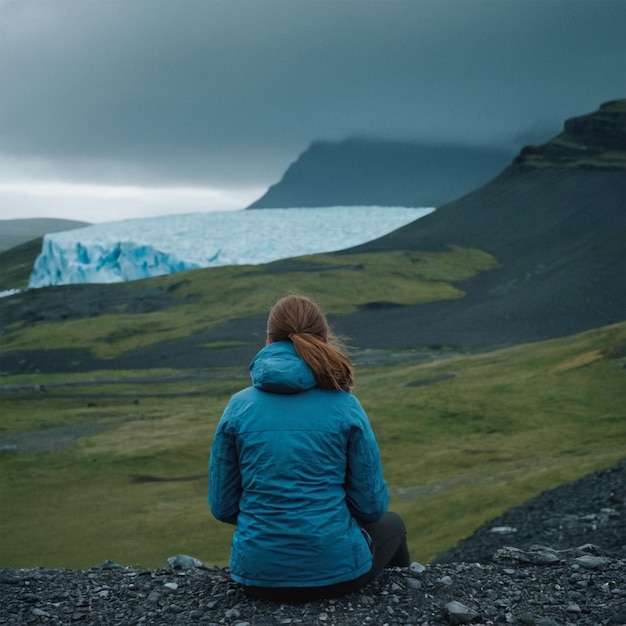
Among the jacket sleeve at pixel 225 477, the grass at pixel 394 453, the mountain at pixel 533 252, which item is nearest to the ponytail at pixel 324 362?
the jacket sleeve at pixel 225 477

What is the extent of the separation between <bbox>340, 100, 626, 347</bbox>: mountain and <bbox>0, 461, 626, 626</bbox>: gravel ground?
10191 centimetres

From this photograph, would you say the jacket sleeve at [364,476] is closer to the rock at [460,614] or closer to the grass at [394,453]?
the rock at [460,614]

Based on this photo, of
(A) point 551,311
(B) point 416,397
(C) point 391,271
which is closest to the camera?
(B) point 416,397

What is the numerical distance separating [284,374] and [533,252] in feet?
534

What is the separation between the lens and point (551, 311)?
12762 cm

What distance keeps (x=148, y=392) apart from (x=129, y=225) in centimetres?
8958

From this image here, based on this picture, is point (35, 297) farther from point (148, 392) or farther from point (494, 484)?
point (494, 484)

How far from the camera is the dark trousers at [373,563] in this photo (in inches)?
296

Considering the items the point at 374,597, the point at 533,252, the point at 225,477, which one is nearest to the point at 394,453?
the point at 374,597

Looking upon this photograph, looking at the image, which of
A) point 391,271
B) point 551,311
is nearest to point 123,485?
point 551,311

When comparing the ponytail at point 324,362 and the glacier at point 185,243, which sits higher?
the glacier at point 185,243

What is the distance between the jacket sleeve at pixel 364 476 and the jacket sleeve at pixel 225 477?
954 millimetres

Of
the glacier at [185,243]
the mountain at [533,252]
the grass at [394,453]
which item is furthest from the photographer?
the glacier at [185,243]

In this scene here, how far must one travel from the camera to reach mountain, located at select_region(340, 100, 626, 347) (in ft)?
398
